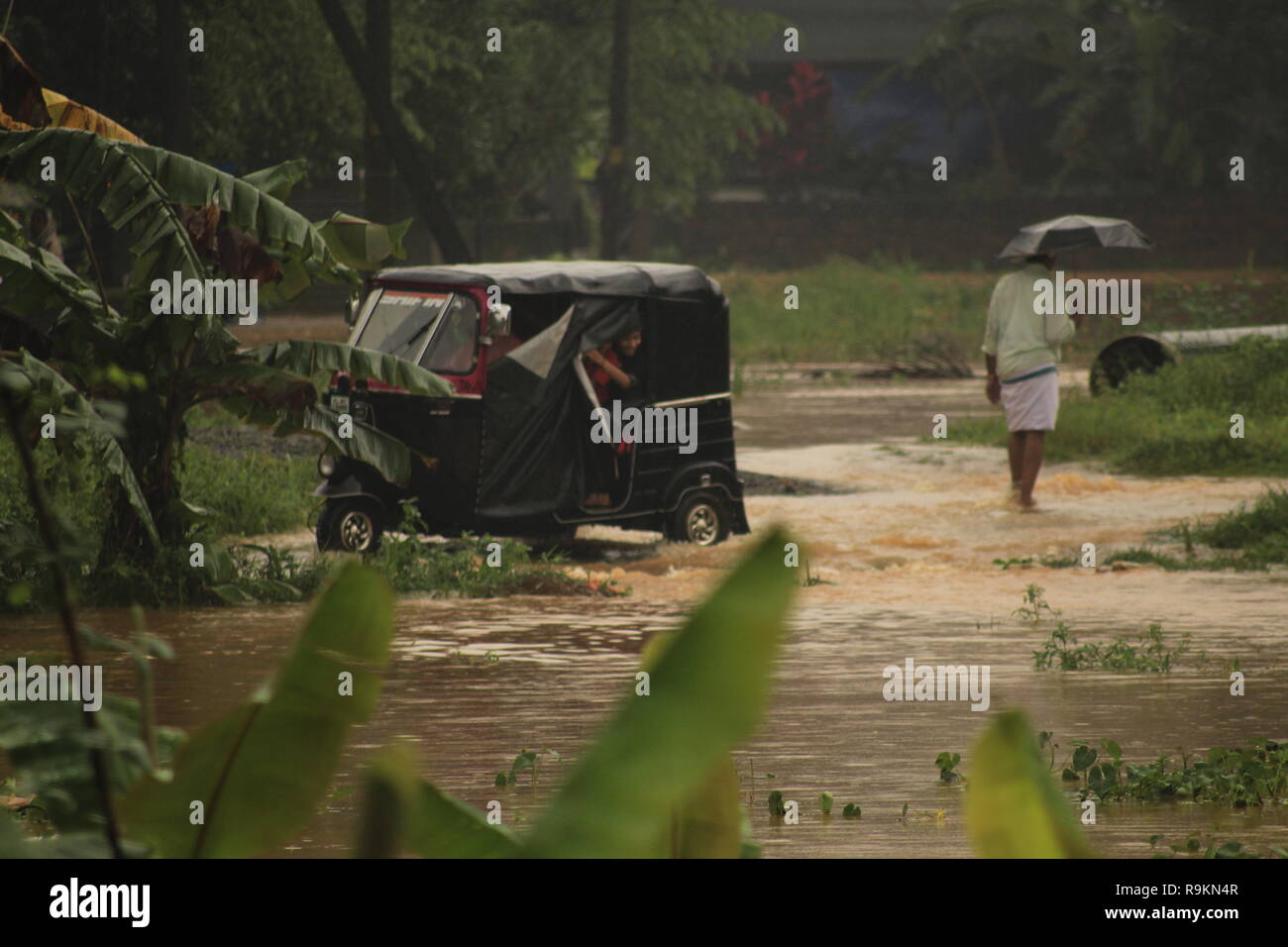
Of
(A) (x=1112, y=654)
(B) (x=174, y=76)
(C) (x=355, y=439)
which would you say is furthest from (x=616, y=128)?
(A) (x=1112, y=654)

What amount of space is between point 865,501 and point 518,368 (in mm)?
4487

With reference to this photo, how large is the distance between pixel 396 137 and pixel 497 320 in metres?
11.5

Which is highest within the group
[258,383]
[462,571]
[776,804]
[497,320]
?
[497,320]

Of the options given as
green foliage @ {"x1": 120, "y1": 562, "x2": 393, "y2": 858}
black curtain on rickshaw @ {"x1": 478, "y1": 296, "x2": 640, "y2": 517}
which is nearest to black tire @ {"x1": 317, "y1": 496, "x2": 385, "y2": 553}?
black curtain on rickshaw @ {"x1": 478, "y1": 296, "x2": 640, "y2": 517}

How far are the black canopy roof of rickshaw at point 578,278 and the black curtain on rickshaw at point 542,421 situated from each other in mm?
137

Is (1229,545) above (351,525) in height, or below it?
below

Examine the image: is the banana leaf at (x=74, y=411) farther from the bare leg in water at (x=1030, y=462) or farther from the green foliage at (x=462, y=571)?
the bare leg in water at (x=1030, y=462)

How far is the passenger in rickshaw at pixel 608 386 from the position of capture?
13203 millimetres

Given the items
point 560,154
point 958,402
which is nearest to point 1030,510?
point 958,402

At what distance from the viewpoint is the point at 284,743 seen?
7.63ft

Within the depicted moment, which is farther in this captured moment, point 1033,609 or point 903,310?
point 903,310

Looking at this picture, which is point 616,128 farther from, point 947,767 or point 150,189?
point 947,767

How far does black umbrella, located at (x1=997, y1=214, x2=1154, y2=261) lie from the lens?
15.5 m
